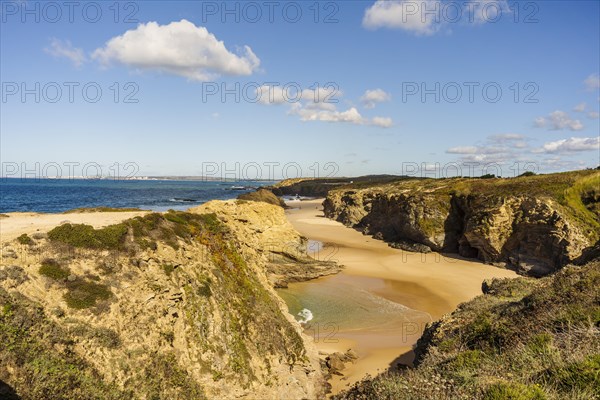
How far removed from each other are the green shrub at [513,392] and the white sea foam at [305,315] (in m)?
17.1

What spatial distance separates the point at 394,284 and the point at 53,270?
1011 inches

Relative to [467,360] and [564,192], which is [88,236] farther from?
[564,192]

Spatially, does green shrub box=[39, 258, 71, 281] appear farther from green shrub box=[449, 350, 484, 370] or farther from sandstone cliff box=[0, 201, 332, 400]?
green shrub box=[449, 350, 484, 370]

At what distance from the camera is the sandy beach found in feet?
61.7

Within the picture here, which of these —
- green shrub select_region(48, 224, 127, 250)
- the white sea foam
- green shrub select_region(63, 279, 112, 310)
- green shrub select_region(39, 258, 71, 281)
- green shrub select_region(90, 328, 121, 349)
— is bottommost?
the white sea foam

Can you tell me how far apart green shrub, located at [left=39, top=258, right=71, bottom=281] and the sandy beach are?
450 inches

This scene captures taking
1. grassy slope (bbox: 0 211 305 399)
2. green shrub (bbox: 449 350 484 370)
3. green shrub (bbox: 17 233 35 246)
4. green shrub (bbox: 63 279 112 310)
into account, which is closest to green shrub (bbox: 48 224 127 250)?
grassy slope (bbox: 0 211 305 399)

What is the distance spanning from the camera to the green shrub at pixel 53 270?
424 inches

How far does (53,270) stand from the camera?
35.9 feet

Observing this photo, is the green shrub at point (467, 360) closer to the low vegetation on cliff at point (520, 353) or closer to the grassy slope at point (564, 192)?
the low vegetation on cliff at point (520, 353)

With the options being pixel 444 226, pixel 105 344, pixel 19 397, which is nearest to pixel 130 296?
pixel 105 344

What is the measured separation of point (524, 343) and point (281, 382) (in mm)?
8738

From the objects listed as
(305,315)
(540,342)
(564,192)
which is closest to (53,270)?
(540,342)

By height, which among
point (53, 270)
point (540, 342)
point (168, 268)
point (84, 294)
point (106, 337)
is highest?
point (53, 270)
